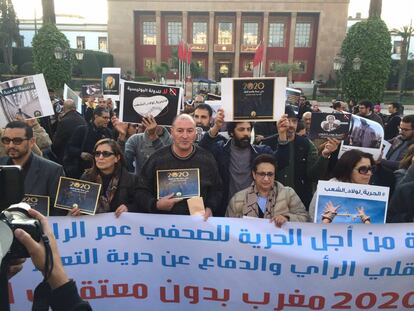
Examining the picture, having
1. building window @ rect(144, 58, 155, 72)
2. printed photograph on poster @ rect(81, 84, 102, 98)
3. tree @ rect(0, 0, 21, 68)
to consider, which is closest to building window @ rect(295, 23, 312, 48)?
building window @ rect(144, 58, 155, 72)

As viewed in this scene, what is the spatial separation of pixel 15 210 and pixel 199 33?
1832 inches

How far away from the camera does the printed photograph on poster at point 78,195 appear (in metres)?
2.79

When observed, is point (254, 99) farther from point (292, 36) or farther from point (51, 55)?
point (292, 36)

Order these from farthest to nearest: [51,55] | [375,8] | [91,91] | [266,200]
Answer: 1. [51,55]
2. [375,8]
3. [91,91]
4. [266,200]

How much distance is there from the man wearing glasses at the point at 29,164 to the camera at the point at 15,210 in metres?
1.77

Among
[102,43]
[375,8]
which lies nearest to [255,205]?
[375,8]

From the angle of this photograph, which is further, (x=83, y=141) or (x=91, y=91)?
(x=91, y=91)

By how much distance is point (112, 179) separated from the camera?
122 inches

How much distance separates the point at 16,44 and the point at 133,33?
12.2 metres

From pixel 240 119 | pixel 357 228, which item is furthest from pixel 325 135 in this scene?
pixel 357 228

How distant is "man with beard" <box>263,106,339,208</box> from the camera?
3.62 m

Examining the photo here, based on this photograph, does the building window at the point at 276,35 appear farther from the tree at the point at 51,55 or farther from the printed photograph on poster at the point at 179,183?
the printed photograph on poster at the point at 179,183

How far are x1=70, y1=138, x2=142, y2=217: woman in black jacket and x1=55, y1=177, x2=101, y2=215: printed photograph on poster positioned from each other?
0.19m

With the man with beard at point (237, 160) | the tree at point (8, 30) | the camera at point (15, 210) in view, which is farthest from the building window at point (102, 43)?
the camera at point (15, 210)
